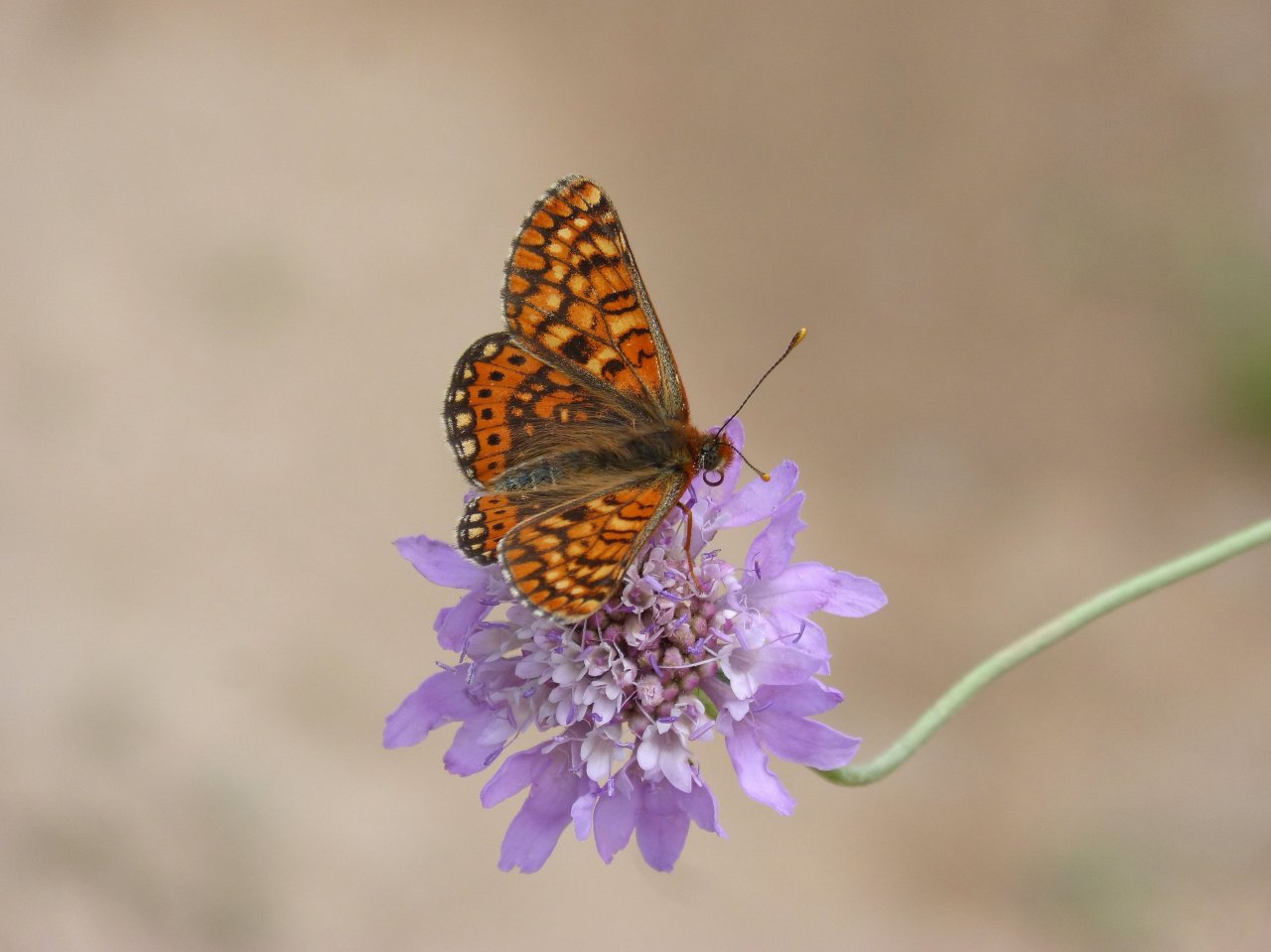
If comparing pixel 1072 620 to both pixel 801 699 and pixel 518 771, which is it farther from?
pixel 518 771

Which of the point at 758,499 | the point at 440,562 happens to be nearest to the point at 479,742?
the point at 440,562

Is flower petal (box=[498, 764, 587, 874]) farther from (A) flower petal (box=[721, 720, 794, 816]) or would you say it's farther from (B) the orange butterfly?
(B) the orange butterfly

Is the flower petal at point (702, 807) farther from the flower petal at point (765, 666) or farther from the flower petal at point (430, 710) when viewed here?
the flower petal at point (430, 710)

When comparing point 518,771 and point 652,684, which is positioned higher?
point 652,684

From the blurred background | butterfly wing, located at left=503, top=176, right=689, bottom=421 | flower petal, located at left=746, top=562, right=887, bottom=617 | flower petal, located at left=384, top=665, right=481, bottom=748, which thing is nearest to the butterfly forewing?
butterfly wing, located at left=503, top=176, right=689, bottom=421

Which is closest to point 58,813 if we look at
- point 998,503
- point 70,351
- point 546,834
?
point 70,351

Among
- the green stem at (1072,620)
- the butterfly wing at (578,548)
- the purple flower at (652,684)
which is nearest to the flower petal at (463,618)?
the purple flower at (652,684)
